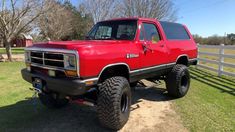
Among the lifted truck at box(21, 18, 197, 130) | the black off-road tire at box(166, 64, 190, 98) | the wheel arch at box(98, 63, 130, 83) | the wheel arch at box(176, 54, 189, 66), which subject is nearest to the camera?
the lifted truck at box(21, 18, 197, 130)

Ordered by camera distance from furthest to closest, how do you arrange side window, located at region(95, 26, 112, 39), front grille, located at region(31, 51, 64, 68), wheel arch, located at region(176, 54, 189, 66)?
wheel arch, located at region(176, 54, 189, 66)
side window, located at region(95, 26, 112, 39)
front grille, located at region(31, 51, 64, 68)

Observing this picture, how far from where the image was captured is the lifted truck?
141 inches

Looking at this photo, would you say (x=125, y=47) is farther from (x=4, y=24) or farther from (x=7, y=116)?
(x=4, y=24)

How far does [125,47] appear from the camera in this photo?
14.1 ft

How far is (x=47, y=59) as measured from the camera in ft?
13.2

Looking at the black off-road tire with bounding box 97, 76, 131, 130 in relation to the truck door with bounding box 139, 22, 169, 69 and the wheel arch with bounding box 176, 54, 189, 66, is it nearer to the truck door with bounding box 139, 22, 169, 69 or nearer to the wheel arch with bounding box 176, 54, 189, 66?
the truck door with bounding box 139, 22, 169, 69

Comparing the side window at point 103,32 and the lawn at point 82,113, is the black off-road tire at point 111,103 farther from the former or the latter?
the side window at point 103,32

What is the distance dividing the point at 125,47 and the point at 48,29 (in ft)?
75.8

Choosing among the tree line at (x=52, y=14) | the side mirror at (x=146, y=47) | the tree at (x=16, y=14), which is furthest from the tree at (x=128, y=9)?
the side mirror at (x=146, y=47)

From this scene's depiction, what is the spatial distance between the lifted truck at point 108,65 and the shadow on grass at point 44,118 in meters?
0.32

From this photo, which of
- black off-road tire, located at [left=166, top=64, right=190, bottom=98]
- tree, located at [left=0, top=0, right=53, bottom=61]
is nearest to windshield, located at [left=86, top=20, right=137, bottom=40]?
black off-road tire, located at [left=166, top=64, right=190, bottom=98]

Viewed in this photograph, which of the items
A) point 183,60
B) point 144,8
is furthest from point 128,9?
point 183,60

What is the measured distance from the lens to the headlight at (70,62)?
3511mm

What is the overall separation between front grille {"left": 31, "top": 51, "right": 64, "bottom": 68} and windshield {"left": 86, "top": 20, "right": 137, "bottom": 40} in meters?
1.60
